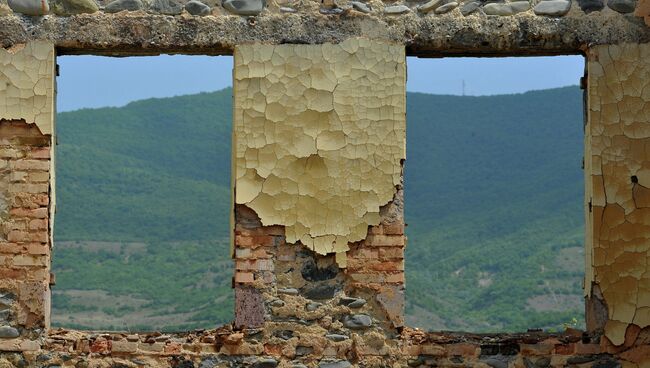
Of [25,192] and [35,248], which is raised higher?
[25,192]

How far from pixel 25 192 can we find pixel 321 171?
1854 mm

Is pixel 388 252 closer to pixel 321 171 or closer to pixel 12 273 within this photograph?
pixel 321 171

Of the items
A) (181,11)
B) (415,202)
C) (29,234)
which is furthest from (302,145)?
(415,202)

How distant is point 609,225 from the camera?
8.12 meters

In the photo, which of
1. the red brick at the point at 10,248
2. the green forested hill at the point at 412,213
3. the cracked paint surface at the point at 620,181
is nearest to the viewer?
the red brick at the point at 10,248

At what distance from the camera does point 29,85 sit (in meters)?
8.06

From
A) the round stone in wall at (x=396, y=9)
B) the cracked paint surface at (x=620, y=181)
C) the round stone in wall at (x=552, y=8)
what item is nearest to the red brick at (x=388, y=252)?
the cracked paint surface at (x=620, y=181)

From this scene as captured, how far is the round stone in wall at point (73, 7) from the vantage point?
812 cm

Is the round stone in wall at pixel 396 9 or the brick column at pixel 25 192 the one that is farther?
the round stone in wall at pixel 396 9

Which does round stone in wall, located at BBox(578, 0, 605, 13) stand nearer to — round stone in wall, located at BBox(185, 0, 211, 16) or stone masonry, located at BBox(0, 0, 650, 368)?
stone masonry, located at BBox(0, 0, 650, 368)

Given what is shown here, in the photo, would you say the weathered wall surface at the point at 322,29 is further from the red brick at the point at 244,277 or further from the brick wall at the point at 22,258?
the red brick at the point at 244,277

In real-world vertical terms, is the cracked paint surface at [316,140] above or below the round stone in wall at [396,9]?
below

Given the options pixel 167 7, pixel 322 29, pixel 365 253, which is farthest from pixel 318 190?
pixel 167 7

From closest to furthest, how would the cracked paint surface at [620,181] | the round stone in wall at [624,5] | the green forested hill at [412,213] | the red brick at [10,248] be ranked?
the red brick at [10,248], the cracked paint surface at [620,181], the round stone in wall at [624,5], the green forested hill at [412,213]
